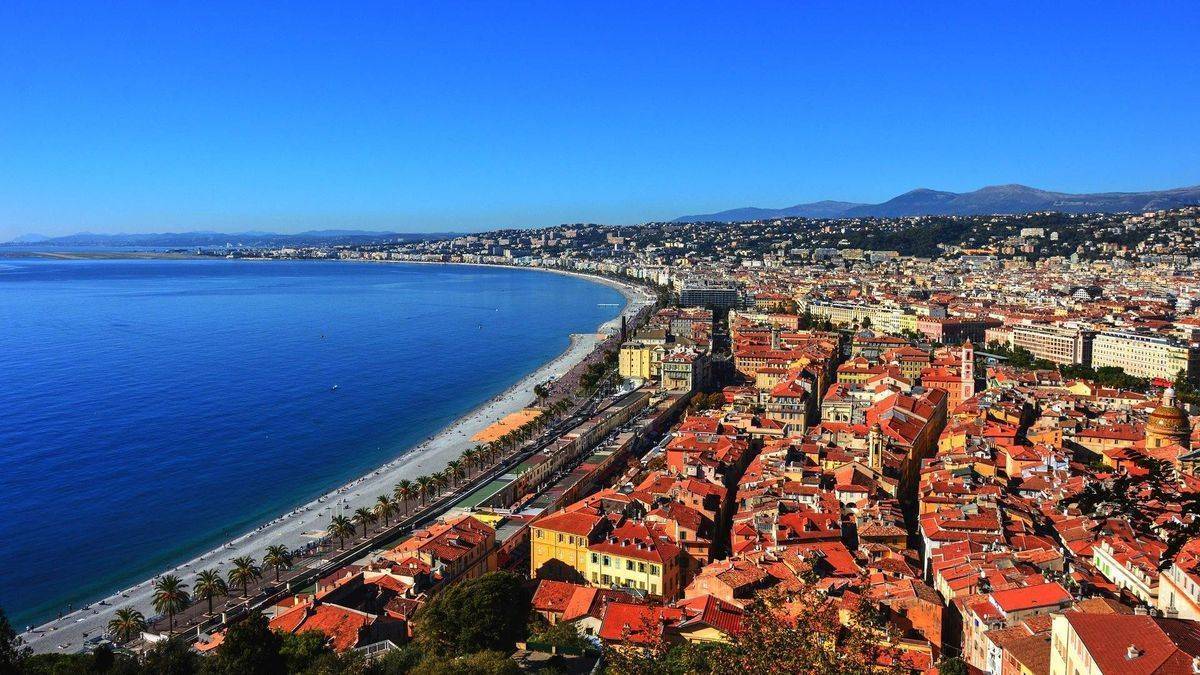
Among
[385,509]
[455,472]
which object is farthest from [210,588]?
[455,472]

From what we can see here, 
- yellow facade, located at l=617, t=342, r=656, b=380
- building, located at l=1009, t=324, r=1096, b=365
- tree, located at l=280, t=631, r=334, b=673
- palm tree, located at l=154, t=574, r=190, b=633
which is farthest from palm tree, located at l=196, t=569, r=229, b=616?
building, located at l=1009, t=324, r=1096, b=365

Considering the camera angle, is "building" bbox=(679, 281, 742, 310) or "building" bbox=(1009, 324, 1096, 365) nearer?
"building" bbox=(1009, 324, 1096, 365)

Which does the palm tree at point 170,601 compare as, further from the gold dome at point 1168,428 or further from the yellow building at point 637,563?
the gold dome at point 1168,428

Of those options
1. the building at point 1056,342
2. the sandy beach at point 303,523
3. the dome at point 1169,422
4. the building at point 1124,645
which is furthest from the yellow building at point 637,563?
the building at point 1056,342

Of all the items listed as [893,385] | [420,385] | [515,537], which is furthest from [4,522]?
[893,385]

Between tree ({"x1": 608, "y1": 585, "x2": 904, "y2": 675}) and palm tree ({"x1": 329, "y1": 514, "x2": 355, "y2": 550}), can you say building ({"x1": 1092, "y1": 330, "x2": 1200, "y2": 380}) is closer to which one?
palm tree ({"x1": 329, "y1": 514, "x2": 355, "y2": 550})

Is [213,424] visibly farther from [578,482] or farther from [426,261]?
[426,261]
